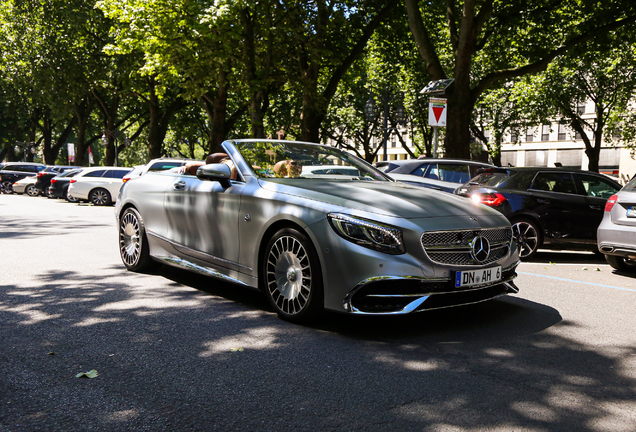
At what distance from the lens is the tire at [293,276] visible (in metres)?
4.88

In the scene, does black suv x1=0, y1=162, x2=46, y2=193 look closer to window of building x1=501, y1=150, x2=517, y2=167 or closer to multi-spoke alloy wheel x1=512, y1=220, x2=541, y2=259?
multi-spoke alloy wheel x1=512, y1=220, x2=541, y2=259

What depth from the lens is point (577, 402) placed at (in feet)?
11.5

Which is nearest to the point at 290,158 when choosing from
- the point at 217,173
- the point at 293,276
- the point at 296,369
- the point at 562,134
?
the point at 217,173

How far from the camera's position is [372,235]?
15.3 feet

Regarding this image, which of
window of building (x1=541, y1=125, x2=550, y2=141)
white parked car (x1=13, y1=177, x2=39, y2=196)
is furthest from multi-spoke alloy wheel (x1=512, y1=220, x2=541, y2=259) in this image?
window of building (x1=541, y1=125, x2=550, y2=141)

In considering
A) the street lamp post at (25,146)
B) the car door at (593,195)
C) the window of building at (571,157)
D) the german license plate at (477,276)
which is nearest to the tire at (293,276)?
the german license plate at (477,276)

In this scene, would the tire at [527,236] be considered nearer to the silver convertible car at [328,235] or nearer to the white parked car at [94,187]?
the silver convertible car at [328,235]

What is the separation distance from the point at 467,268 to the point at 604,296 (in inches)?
105

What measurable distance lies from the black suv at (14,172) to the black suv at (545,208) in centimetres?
3200

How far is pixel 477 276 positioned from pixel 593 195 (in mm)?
6307

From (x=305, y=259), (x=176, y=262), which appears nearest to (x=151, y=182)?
(x=176, y=262)

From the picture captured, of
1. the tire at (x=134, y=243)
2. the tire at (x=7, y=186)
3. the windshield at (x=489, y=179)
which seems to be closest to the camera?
the tire at (x=134, y=243)

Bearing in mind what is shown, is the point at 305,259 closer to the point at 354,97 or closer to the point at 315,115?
the point at 315,115

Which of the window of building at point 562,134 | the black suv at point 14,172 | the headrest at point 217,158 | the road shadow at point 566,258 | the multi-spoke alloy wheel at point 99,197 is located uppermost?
the window of building at point 562,134
